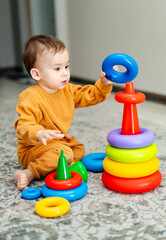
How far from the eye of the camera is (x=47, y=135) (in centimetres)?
89

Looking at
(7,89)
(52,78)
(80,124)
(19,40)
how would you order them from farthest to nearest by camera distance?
(19,40) → (7,89) → (80,124) → (52,78)

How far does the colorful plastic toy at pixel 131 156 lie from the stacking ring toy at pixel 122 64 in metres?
0.05

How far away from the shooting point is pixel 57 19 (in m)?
3.33

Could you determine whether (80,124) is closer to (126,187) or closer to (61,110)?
(61,110)

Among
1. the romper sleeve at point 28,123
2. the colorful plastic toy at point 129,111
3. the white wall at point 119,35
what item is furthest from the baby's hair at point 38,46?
the white wall at point 119,35

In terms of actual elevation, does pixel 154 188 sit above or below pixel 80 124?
above

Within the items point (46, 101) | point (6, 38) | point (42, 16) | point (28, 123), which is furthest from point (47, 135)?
point (6, 38)

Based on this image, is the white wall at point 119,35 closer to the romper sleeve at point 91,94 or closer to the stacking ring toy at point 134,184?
the romper sleeve at point 91,94

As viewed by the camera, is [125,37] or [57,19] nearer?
[125,37]

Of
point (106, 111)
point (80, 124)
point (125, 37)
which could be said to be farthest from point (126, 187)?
point (125, 37)

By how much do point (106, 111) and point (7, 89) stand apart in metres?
1.43

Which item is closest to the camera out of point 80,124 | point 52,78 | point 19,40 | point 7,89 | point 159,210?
point 159,210

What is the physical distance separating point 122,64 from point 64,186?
0.39 metres

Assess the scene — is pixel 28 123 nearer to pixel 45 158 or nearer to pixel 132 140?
pixel 45 158
